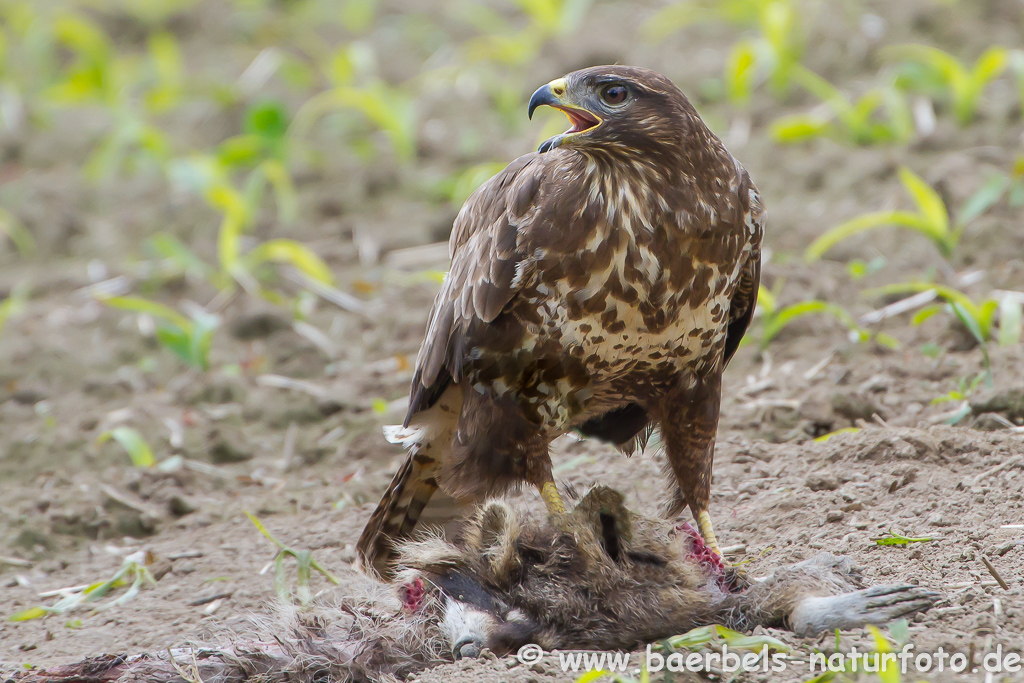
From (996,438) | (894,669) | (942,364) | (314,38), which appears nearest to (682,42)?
(314,38)

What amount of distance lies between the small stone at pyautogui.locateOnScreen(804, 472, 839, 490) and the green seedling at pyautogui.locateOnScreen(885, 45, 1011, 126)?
332 cm

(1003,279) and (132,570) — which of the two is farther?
(1003,279)

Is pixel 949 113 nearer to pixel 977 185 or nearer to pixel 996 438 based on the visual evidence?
pixel 977 185

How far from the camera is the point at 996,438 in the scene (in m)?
3.82

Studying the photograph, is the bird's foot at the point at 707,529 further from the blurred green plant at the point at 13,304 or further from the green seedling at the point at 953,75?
the blurred green plant at the point at 13,304

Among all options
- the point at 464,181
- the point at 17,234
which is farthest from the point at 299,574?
the point at 17,234

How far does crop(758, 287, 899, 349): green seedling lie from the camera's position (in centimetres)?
488

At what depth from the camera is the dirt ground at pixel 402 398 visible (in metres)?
3.61

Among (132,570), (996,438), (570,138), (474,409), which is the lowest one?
(132,570)

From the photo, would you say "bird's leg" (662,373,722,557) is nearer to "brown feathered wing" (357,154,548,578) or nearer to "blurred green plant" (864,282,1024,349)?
"brown feathered wing" (357,154,548,578)

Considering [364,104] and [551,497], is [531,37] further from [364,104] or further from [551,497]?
[551,497]

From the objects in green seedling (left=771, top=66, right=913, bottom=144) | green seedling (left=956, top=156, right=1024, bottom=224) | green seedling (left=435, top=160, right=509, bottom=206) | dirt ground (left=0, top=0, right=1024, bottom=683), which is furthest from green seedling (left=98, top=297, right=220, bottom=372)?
green seedling (left=956, top=156, right=1024, bottom=224)

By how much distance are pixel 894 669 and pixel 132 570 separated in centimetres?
273

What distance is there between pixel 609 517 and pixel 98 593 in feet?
6.16
